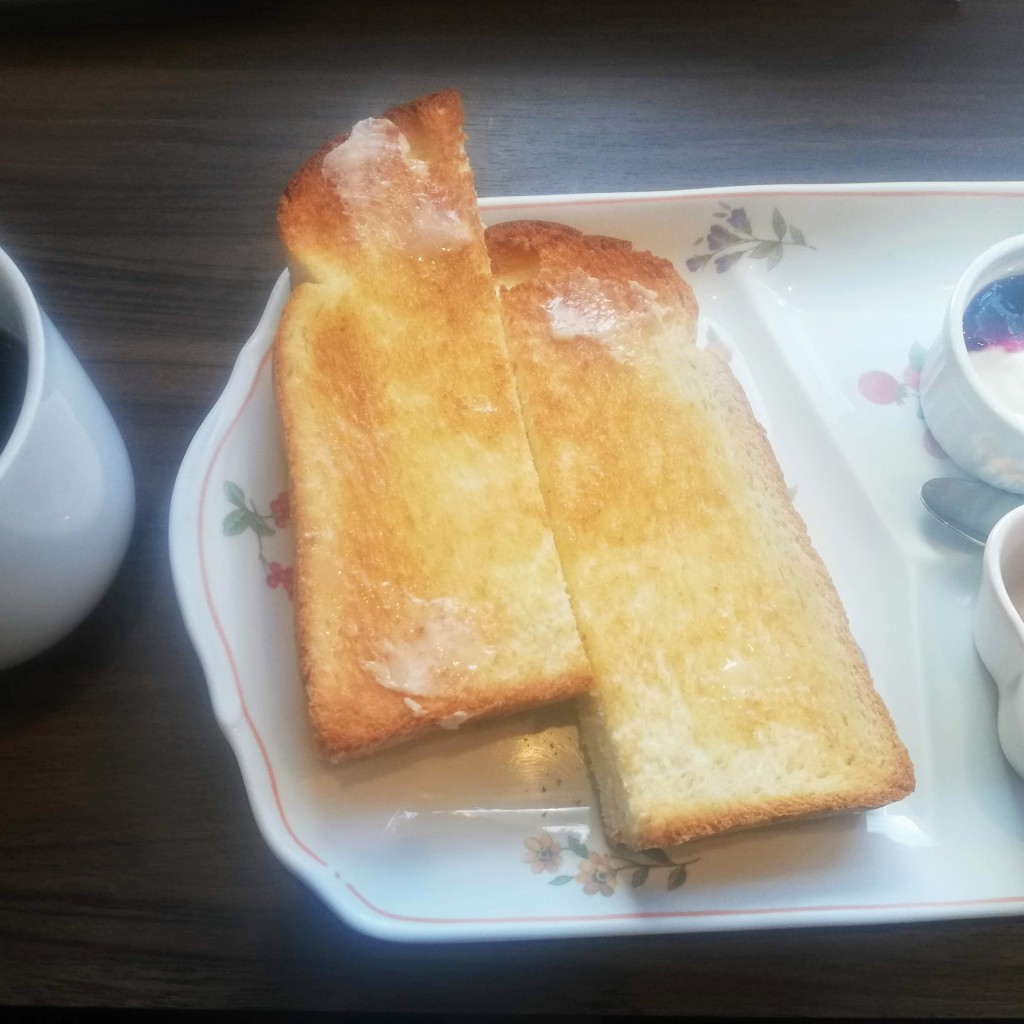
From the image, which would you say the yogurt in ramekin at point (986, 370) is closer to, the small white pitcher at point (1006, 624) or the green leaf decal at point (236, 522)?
the small white pitcher at point (1006, 624)

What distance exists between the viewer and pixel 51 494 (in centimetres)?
89

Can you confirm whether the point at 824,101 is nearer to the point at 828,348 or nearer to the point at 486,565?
the point at 828,348

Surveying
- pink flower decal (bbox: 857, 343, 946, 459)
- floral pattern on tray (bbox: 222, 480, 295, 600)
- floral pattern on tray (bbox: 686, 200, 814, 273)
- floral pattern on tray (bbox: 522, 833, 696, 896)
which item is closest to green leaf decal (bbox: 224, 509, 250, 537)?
floral pattern on tray (bbox: 222, 480, 295, 600)

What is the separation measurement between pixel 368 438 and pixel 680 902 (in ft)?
2.29

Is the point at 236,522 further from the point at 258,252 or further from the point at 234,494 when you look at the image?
the point at 258,252

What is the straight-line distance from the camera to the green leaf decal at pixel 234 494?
3.85 ft

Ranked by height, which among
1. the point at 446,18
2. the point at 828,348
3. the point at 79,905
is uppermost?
the point at 446,18

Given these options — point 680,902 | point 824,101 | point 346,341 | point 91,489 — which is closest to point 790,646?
point 680,902

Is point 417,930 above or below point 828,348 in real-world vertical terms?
below

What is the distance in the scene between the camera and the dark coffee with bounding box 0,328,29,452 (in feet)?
3.01

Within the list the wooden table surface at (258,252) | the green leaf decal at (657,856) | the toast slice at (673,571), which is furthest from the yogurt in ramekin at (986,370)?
the green leaf decal at (657,856)

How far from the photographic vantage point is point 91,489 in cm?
95

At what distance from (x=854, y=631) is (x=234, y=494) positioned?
2.89 feet

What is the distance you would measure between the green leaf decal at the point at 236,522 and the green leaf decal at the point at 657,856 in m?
0.66
